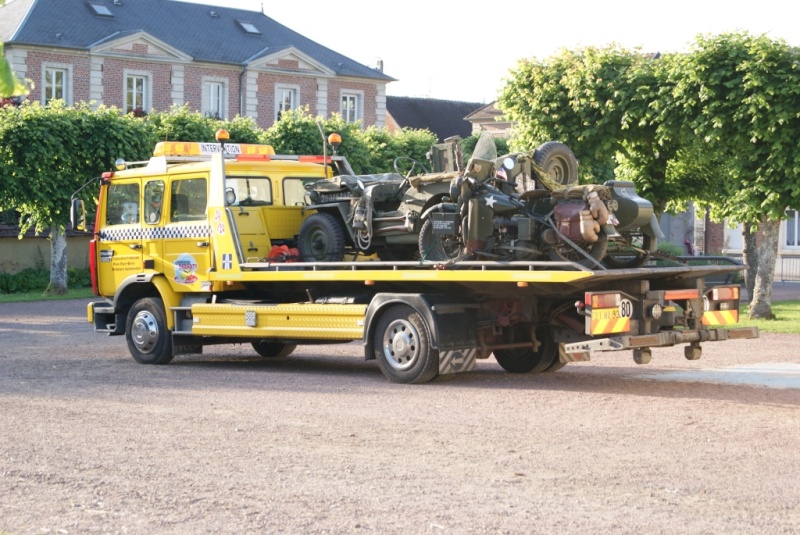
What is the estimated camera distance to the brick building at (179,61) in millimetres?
48156

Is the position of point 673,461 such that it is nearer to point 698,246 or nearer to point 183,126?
point 183,126

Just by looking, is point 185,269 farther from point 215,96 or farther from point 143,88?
point 215,96

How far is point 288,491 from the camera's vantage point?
7633 millimetres

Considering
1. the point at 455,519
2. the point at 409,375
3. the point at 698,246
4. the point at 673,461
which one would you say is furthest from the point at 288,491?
the point at 698,246

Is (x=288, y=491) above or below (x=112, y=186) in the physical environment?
below

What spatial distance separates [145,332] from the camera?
15.9 metres

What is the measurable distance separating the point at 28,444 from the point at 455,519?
13.2ft

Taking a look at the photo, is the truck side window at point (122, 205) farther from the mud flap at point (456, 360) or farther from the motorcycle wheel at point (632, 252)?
the motorcycle wheel at point (632, 252)

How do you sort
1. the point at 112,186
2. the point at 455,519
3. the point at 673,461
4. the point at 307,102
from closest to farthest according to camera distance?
the point at 455,519, the point at 673,461, the point at 112,186, the point at 307,102

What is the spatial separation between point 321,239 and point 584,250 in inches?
142

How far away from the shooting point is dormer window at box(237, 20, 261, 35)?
181 ft

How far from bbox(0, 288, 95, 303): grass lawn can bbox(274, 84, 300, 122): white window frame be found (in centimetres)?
2043

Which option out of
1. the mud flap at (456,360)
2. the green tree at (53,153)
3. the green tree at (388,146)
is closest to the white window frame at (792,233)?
the green tree at (388,146)

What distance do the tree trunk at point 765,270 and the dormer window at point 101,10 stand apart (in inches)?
1332
